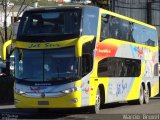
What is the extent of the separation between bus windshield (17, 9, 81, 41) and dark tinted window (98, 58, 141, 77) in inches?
88.4

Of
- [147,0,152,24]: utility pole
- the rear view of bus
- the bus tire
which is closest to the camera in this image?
the rear view of bus

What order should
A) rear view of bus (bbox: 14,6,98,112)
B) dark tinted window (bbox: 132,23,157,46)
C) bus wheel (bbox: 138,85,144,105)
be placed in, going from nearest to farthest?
rear view of bus (bbox: 14,6,98,112), dark tinted window (bbox: 132,23,157,46), bus wheel (bbox: 138,85,144,105)

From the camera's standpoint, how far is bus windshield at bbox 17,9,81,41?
18609 millimetres

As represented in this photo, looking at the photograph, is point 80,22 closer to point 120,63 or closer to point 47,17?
point 47,17

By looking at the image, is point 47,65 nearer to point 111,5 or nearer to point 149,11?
point 111,5

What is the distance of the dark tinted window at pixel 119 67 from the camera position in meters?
20.7

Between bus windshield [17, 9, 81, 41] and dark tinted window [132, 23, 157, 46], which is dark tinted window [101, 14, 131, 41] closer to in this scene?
dark tinted window [132, 23, 157, 46]

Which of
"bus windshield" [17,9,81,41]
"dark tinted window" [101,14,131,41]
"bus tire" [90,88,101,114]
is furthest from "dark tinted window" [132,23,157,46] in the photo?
"bus windshield" [17,9,81,41]

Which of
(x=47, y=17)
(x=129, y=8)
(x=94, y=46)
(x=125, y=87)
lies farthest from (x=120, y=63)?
(x=129, y=8)

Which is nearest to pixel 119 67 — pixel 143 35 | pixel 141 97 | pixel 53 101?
pixel 141 97

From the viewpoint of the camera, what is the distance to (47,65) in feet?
60.5

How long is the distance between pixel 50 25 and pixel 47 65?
1531mm

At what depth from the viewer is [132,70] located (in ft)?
81.4

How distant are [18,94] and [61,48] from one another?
225 cm
